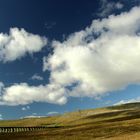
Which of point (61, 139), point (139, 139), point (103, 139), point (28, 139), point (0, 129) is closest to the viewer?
point (139, 139)

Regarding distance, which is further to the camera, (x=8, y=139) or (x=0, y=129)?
(x=0, y=129)

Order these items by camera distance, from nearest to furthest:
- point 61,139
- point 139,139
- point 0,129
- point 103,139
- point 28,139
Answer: point 139,139, point 103,139, point 61,139, point 28,139, point 0,129

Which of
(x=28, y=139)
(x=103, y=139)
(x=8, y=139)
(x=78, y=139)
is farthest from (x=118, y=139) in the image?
(x=8, y=139)

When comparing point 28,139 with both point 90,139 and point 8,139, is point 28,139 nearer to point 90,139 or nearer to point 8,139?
point 8,139

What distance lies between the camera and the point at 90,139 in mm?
47500

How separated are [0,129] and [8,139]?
43989mm

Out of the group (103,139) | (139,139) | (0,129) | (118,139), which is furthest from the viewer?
(0,129)

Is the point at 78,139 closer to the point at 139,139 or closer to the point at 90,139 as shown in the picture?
the point at 90,139

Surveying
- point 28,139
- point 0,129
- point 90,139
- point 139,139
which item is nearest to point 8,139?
point 28,139

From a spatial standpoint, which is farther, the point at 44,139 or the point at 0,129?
the point at 0,129

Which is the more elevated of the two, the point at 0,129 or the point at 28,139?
the point at 0,129

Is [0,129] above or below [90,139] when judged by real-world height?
above

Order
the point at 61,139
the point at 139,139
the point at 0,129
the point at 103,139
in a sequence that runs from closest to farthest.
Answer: the point at 139,139 → the point at 103,139 → the point at 61,139 → the point at 0,129

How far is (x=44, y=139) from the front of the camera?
52.7 meters
